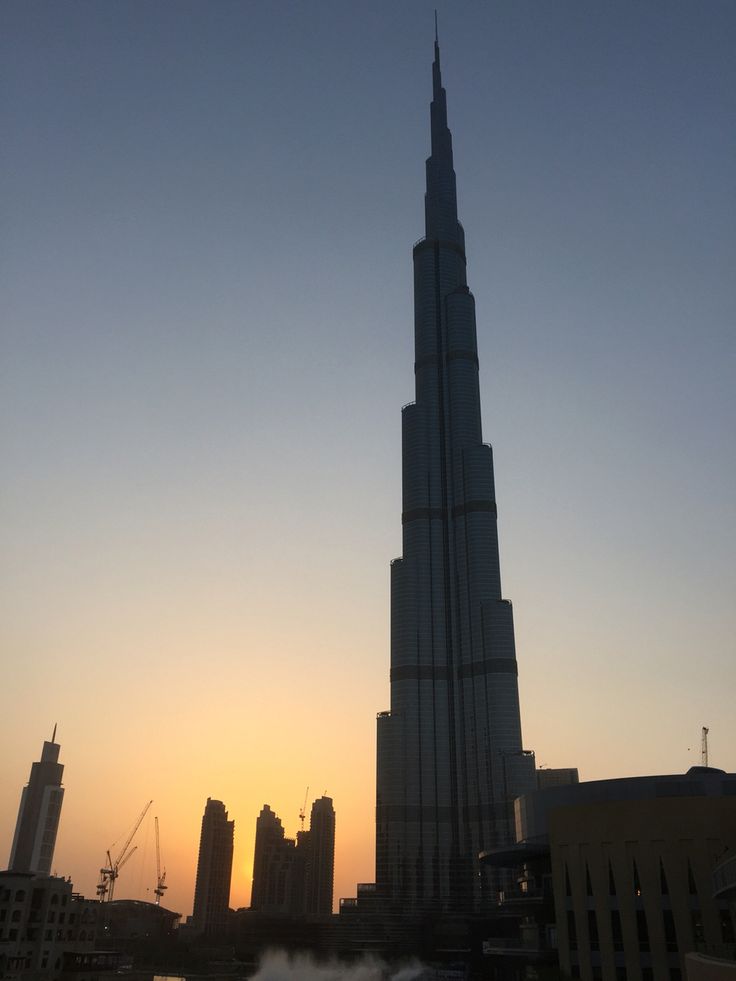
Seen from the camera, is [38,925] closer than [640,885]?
No

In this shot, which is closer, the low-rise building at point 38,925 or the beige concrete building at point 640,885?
the beige concrete building at point 640,885

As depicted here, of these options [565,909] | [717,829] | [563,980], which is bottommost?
[563,980]

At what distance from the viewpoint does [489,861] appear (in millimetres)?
155875

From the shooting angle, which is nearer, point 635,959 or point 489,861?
point 635,959

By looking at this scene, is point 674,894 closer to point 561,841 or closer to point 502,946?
point 561,841

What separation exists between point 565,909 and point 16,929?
92247mm

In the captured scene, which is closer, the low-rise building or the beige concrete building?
the beige concrete building

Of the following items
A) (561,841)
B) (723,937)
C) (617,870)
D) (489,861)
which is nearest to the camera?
(723,937)

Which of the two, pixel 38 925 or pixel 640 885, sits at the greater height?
pixel 640 885

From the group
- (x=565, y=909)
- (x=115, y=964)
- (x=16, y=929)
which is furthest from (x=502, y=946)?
(x=16, y=929)

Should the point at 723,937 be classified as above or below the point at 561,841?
below

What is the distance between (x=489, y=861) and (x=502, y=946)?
13864mm

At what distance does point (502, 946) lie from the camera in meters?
147

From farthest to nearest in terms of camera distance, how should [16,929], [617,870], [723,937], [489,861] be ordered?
[489,861] → [16,929] → [617,870] → [723,937]
